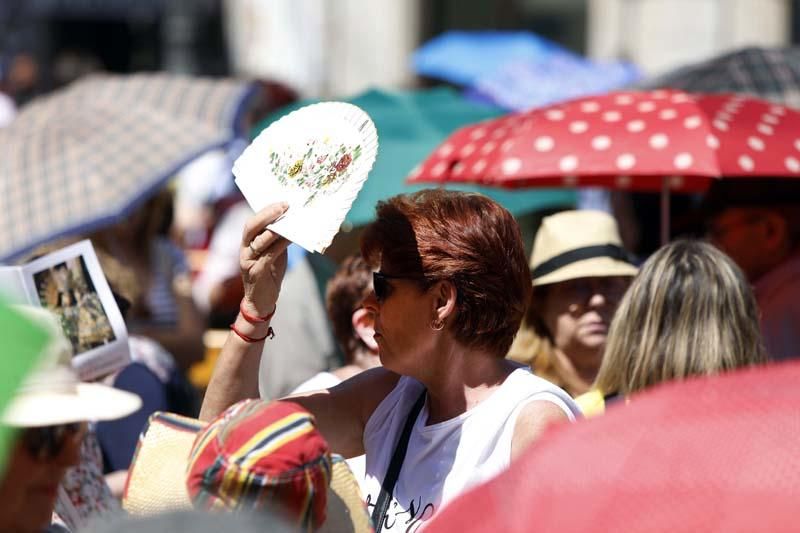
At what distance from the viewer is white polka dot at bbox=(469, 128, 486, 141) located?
477 centimetres

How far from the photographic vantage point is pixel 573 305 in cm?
413

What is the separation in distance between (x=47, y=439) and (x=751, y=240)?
3281 mm

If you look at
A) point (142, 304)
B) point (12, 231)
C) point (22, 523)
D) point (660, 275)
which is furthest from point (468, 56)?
point (22, 523)

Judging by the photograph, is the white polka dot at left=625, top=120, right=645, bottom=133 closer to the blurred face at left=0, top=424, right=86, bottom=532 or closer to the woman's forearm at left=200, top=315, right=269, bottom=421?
the woman's forearm at left=200, top=315, right=269, bottom=421

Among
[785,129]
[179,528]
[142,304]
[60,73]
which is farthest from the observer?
[60,73]

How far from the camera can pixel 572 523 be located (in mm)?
1468

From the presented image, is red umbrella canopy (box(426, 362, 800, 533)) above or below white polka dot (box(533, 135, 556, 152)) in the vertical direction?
above

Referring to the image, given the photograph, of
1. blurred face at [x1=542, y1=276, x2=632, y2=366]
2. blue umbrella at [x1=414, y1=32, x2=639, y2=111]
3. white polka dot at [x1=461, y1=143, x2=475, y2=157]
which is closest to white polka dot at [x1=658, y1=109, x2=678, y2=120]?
blurred face at [x1=542, y1=276, x2=632, y2=366]

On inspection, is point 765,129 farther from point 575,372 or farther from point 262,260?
point 262,260

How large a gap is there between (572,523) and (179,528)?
46cm

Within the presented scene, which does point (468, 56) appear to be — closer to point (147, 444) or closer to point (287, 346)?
point (287, 346)

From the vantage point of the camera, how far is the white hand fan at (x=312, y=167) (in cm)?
242

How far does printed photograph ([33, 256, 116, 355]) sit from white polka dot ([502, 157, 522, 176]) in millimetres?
1574

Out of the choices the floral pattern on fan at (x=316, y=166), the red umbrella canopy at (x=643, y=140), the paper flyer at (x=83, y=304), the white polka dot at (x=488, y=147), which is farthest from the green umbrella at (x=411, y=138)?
the floral pattern on fan at (x=316, y=166)
